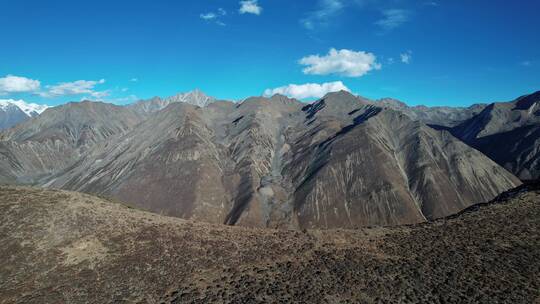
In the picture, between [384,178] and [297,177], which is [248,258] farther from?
[297,177]

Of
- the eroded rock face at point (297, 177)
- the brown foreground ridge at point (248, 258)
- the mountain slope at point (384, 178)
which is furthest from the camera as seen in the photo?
the eroded rock face at point (297, 177)

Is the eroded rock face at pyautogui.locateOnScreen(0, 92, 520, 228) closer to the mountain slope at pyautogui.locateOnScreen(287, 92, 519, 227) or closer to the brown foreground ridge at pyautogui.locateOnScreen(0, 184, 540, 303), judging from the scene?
the mountain slope at pyautogui.locateOnScreen(287, 92, 519, 227)

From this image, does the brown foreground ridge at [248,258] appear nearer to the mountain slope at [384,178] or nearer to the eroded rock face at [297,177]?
the eroded rock face at [297,177]

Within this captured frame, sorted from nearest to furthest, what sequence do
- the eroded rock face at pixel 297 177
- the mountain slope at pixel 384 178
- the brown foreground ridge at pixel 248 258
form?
the brown foreground ridge at pixel 248 258, the mountain slope at pixel 384 178, the eroded rock face at pixel 297 177

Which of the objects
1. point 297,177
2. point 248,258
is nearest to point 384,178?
point 297,177

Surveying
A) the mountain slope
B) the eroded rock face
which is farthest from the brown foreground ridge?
the mountain slope

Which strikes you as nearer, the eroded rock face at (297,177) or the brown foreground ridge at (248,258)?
the brown foreground ridge at (248,258)

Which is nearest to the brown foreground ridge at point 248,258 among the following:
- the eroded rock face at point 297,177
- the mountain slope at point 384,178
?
the eroded rock face at point 297,177
